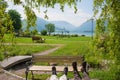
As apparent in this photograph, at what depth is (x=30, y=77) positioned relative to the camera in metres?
12.2

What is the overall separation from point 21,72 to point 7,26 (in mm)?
8469

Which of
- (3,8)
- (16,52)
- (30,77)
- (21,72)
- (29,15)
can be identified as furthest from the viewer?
(16,52)

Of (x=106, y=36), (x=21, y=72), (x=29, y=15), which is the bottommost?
(x=21, y=72)

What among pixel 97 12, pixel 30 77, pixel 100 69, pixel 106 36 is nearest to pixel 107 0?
pixel 97 12

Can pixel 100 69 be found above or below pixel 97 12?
below

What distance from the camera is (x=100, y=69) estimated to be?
1366cm

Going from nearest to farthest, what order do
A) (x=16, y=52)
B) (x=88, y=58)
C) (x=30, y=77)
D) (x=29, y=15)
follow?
(x=29, y=15) → (x=30, y=77) → (x=88, y=58) → (x=16, y=52)

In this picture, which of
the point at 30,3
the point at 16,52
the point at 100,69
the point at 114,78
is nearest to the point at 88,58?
the point at 100,69

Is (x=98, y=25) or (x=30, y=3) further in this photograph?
(x=98, y=25)

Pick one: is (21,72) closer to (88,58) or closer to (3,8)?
(88,58)

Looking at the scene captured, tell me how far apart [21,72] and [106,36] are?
264 inches

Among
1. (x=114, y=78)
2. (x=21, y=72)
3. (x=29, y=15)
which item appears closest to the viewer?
(x=29, y=15)

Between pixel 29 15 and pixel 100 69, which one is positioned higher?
pixel 29 15

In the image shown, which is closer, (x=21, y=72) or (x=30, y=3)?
(x=30, y=3)
